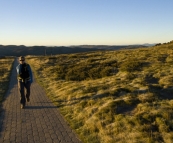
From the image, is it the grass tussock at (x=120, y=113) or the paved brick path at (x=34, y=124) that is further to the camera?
the paved brick path at (x=34, y=124)

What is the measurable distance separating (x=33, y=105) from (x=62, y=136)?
4506 mm

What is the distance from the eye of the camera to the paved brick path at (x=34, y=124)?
7061 mm

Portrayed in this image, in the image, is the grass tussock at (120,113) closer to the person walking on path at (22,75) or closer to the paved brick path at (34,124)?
the paved brick path at (34,124)

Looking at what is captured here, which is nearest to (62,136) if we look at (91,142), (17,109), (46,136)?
(46,136)

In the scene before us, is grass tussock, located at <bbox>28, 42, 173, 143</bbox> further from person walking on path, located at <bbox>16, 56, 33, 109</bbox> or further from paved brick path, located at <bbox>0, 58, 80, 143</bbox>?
person walking on path, located at <bbox>16, 56, 33, 109</bbox>

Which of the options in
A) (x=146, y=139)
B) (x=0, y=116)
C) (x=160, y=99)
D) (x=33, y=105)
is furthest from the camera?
(x=33, y=105)

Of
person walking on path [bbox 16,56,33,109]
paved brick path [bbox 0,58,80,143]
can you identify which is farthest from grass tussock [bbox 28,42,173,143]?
person walking on path [bbox 16,56,33,109]

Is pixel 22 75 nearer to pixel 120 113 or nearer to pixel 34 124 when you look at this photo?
pixel 34 124

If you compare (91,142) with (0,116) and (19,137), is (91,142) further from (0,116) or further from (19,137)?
(0,116)

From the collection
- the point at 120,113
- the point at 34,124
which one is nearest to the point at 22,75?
the point at 34,124

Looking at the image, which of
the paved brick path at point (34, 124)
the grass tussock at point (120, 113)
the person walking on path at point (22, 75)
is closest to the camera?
the grass tussock at point (120, 113)

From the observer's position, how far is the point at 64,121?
8766 mm

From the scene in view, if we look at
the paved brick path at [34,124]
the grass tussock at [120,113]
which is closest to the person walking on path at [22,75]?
the paved brick path at [34,124]

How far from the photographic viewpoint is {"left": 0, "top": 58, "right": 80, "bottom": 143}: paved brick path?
23.2ft
